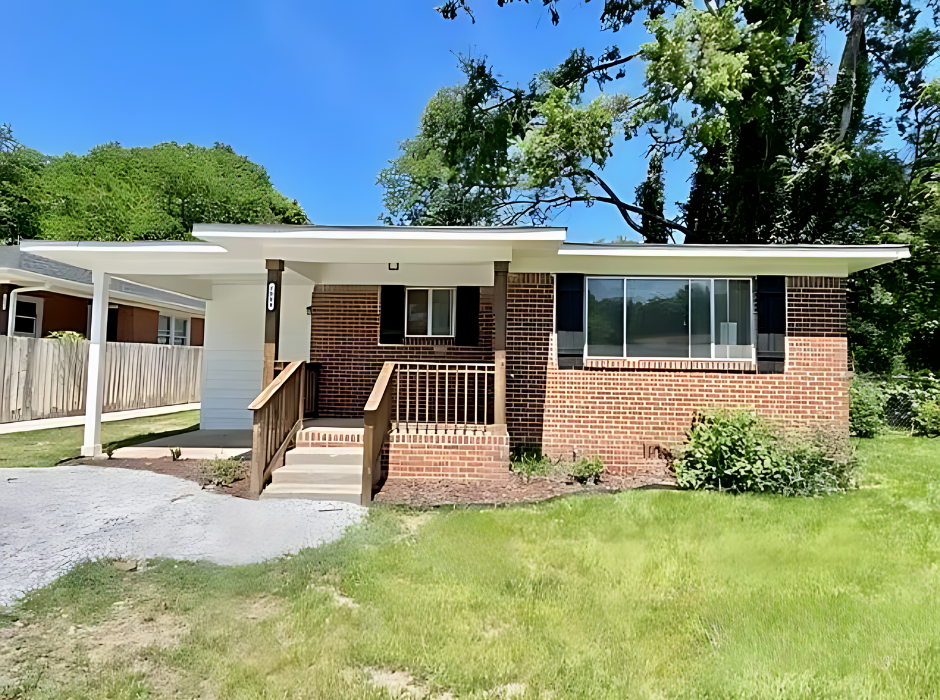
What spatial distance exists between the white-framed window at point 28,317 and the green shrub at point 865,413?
19230mm

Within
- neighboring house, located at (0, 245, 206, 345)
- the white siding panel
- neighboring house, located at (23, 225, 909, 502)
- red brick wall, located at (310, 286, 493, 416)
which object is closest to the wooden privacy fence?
neighboring house, located at (0, 245, 206, 345)

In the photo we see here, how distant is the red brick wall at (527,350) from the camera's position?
28.0 feet

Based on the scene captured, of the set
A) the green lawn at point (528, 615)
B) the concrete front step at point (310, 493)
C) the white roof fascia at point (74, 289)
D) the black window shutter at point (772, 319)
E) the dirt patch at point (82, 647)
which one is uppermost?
the white roof fascia at point (74, 289)

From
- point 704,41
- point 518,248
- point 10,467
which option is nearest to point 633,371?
point 518,248

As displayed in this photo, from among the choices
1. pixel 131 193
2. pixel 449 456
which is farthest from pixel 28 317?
pixel 131 193

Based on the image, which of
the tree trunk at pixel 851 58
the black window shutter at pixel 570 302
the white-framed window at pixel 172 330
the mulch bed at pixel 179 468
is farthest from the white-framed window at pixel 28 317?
the tree trunk at pixel 851 58

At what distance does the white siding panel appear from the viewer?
11328 mm

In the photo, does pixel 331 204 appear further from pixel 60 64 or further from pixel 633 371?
pixel 633 371

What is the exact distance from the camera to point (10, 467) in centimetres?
811

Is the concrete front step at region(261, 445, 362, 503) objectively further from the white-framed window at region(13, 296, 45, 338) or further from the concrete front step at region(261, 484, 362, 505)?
the white-framed window at region(13, 296, 45, 338)

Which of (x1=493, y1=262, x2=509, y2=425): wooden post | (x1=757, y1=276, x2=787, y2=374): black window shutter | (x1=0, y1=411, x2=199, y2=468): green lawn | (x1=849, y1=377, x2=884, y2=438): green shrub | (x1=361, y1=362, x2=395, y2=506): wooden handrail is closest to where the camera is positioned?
(x1=361, y1=362, x2=395, y2=506): wooden handrail

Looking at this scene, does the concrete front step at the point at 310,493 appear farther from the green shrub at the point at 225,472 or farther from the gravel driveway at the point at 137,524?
the green shrub at the point at 225,472

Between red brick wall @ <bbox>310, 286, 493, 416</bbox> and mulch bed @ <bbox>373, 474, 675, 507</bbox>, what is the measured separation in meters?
2.61

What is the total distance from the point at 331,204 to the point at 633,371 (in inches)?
1275
